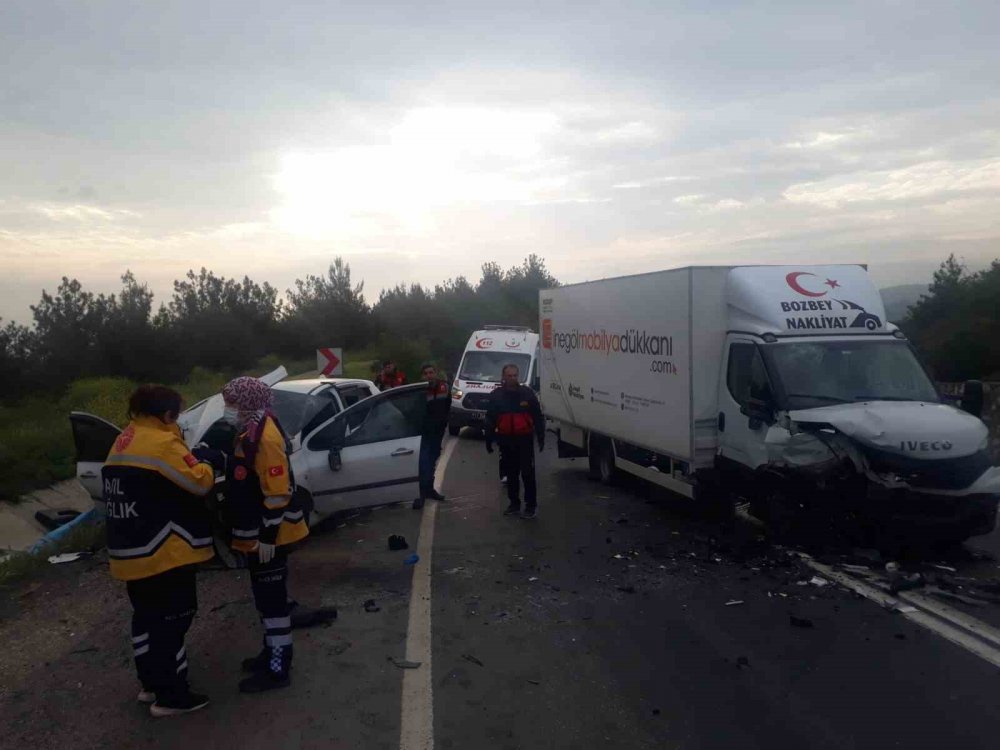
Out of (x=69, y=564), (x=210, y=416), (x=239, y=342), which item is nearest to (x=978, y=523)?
(x=210, y=416)

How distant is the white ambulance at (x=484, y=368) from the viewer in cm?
1972

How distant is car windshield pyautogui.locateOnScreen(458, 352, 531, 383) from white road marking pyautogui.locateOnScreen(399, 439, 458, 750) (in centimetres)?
1130

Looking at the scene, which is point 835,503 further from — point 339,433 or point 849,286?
point 339,433

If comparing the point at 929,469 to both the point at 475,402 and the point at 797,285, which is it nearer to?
the point at 797,285

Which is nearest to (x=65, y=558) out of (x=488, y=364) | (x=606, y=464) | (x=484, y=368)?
(x=606, y=464)

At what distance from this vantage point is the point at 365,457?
30.1 feet

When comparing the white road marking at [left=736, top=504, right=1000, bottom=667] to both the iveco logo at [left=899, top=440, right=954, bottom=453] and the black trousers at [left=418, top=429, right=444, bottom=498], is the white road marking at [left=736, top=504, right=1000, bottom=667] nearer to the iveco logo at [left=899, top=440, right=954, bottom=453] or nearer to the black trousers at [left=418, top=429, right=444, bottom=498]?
the iveco logo at [left=899, top=440, right=954, bottom=453]

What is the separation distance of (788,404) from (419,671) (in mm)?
4490

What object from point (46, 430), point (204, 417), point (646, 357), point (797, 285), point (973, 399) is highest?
point (797, 285)

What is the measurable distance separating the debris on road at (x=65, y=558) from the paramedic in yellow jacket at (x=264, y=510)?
459cm

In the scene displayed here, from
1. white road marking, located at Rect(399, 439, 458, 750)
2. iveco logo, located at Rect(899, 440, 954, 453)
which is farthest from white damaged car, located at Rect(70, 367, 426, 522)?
iveco logo, located at Rect(899, 440, 954, 453)

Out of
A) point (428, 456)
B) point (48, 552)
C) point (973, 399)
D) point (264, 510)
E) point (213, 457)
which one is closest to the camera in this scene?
point (264, 510)

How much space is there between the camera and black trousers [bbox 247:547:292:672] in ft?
17.1

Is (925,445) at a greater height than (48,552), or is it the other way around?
(925,445)
